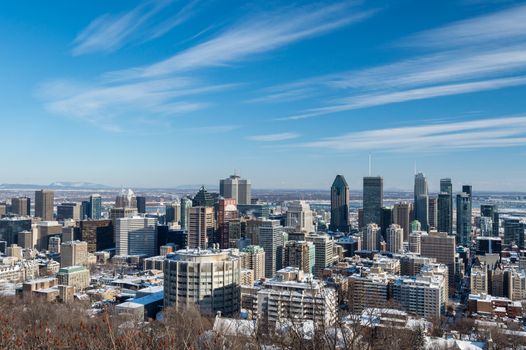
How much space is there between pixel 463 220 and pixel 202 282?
33.0m

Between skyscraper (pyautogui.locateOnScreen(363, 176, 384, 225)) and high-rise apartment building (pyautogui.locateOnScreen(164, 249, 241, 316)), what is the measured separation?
34044 mm

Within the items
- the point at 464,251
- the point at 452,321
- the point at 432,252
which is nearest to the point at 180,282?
the point at 452,321

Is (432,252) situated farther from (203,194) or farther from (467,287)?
(203,194)

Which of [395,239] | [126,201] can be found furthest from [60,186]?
[395,239]

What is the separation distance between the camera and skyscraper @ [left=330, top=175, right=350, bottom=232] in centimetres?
4888

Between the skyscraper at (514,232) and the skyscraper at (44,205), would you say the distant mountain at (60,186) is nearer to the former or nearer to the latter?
the skyscraper at (44,205)

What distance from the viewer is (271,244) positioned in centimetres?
2881

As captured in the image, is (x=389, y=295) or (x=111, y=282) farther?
(x=111, y=282)

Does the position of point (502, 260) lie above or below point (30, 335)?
below

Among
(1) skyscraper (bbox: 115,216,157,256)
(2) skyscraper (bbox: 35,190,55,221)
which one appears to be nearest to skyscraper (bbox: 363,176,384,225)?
(1) skyscraper (bbox: 115,216,157,256)

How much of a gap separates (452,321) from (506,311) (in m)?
2.28

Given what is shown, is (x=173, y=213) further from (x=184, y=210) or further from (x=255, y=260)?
(x=255, y=260)

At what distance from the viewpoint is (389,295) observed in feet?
62.1

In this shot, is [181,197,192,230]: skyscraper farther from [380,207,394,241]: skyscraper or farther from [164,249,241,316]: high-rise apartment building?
[164,249,241,316]: high-rise apartment building
